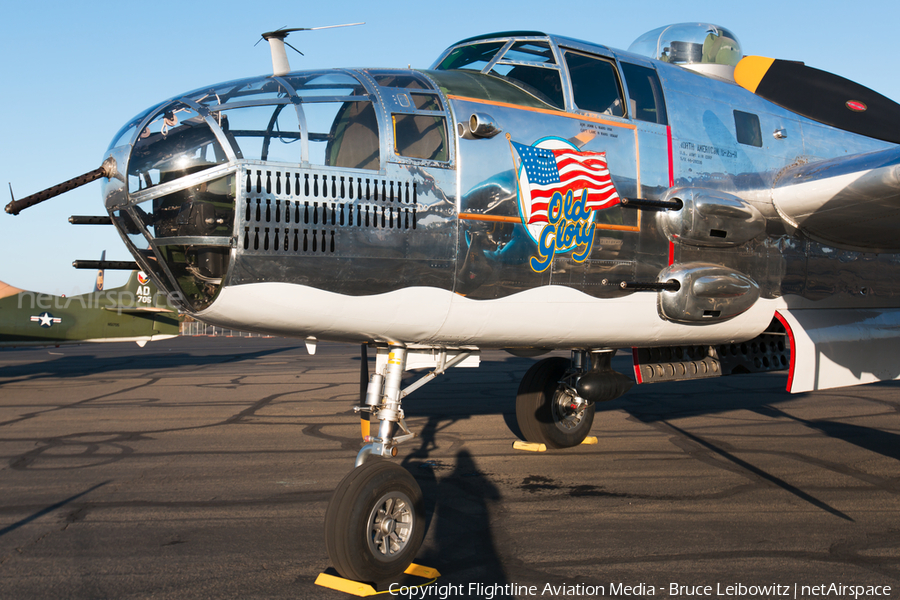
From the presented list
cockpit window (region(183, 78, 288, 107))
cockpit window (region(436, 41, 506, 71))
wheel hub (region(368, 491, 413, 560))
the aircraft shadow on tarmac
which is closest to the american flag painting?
cockpit window (region(436, 41, 506, 71))

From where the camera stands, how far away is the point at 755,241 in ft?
22.2

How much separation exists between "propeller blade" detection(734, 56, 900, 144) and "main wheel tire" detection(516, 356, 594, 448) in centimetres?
413

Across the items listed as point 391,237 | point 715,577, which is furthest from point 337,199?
point 715,577

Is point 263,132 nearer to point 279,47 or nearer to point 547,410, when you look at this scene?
point 279,47

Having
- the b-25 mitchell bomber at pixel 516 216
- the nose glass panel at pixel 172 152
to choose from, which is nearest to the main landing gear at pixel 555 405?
the b-25 mitchell bomber at pixel 516 216

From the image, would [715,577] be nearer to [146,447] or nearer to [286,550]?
[286,550]

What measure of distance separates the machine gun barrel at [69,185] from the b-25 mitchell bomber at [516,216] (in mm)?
24

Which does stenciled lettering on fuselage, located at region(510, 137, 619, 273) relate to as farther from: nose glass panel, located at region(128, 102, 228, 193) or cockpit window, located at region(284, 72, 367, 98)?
nose glass panel, located at region(128, 102, 228, 193)

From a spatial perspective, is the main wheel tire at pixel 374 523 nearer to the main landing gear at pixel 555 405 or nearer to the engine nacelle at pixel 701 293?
the engine nacelle at pixel 701 293

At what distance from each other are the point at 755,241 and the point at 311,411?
339 inches

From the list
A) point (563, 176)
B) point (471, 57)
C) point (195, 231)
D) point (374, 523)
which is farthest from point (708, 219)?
point (195, 231)

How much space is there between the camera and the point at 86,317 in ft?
72.4

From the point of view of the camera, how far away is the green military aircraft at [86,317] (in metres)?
20.7

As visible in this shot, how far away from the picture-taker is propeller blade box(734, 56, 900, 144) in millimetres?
7680
